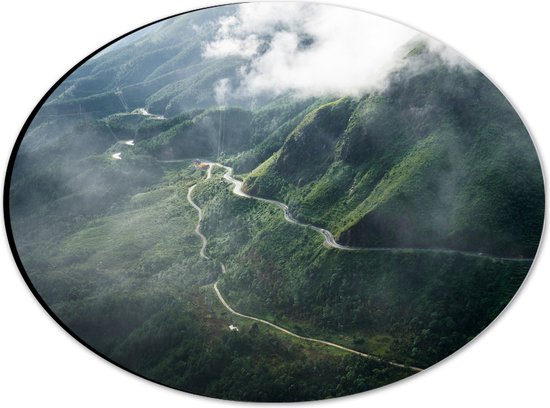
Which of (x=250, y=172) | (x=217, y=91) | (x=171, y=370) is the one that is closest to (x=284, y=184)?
(x=250, y=172)

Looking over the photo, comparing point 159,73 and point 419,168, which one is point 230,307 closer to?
point 419,168

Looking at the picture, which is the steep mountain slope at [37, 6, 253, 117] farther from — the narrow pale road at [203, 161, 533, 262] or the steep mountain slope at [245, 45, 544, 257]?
the steep mountain slope at [245, 45, 544, 257]

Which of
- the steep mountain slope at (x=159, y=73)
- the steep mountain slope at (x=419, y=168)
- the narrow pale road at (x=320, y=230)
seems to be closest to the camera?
the narrow pale road at (x=320, y=230)

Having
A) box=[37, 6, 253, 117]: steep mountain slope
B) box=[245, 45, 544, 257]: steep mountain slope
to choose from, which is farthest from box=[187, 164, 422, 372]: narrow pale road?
box=[37, 6, 253, 117]: steep mountain slope

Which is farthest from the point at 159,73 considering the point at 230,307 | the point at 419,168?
the point at 230,307

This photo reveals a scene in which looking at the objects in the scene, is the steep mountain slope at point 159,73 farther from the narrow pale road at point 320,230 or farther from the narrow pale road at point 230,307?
the narrow pale road at point 230,307

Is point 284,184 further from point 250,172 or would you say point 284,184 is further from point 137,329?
point 137,329

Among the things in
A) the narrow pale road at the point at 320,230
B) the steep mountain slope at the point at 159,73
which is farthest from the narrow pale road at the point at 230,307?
the steep mountain slope at the point at 159,73

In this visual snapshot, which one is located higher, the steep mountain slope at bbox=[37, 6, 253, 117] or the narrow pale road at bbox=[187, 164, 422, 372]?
the steep mountain slope at bbox=[37, 6, 253, 117]
